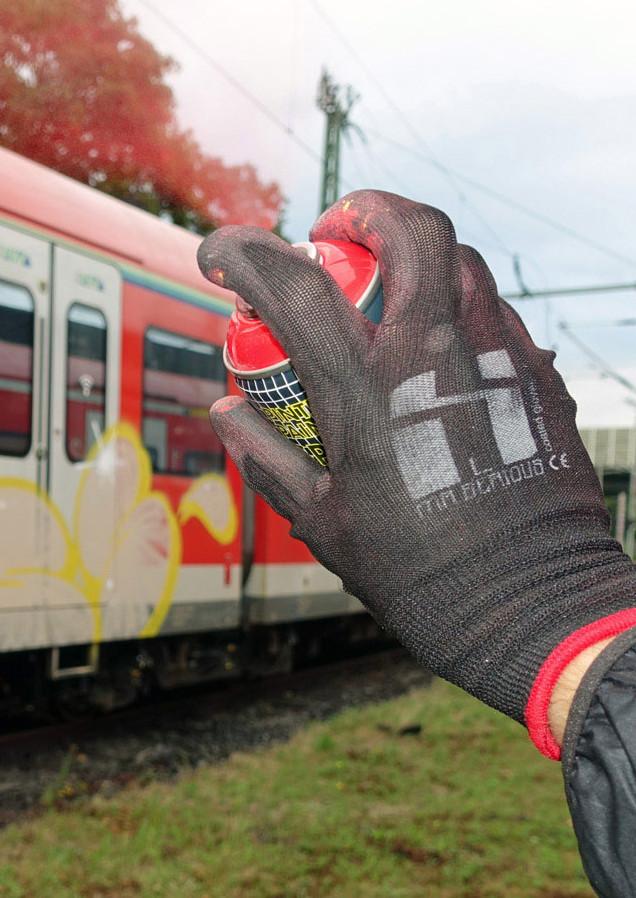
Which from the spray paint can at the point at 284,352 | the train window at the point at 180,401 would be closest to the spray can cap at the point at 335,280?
the spray paint can at the point at 284,352

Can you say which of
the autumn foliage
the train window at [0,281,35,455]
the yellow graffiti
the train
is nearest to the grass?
the train

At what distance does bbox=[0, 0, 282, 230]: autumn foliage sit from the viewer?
31.0 feet

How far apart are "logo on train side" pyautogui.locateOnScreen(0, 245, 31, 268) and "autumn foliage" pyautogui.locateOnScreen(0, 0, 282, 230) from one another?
4053 mm

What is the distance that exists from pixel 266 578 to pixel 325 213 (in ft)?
21.0

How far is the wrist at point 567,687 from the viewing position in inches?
38.8

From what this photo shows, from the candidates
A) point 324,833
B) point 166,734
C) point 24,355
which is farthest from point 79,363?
point 324,833

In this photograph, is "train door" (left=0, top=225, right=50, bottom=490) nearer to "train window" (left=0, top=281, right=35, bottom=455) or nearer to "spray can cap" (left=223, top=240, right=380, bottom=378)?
"train window" (left=0, top=281, right=35, bottom=455)

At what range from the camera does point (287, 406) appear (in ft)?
3.98

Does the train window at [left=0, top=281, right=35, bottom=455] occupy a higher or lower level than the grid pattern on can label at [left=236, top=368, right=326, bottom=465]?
higher

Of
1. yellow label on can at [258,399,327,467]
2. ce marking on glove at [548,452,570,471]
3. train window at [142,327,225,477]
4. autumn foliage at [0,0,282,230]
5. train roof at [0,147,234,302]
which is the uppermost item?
autumn foliage at [0,0,282,230]

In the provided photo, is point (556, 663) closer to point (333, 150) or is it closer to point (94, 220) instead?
point (94, 220)

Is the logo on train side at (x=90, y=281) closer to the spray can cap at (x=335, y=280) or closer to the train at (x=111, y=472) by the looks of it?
the train at (x=111, y=472)

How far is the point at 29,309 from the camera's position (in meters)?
5.48

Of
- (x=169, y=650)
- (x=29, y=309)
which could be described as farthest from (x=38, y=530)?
(x=169, y=650)
